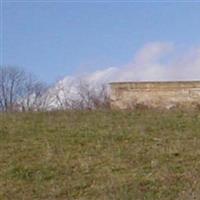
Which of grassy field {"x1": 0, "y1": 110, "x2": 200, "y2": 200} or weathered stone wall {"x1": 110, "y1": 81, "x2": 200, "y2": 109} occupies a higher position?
weathered stone wall {"x1": 110, "y1": 81, "x2": 200, "y2": 109}

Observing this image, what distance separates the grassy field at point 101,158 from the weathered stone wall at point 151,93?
5.79m

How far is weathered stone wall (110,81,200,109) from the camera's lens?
60.5 feet

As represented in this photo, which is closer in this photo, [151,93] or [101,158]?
[101,158]

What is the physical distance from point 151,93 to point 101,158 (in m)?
9.75

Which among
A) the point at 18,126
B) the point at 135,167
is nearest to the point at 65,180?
the point at 135,167

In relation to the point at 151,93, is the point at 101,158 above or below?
below

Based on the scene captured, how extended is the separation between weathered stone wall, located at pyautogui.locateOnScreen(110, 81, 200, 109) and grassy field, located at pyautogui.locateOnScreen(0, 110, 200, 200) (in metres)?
5.79

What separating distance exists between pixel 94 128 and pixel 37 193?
3726mm

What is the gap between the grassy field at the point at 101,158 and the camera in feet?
25.8

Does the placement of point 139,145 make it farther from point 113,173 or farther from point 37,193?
point 37,193

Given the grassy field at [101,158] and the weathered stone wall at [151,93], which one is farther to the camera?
the weathered stone wall at [151,93]

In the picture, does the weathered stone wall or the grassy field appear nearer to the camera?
the grassy field

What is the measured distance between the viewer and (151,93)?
18.8 meters

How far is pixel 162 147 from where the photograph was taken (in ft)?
32.0
